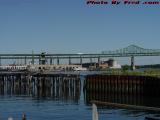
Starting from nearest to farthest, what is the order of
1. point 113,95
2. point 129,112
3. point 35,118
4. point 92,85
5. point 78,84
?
point 35,118
point 129,112
point 113,95
point 92,85
point 78,84

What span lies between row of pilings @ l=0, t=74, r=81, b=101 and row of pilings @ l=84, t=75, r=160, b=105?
28.3ft

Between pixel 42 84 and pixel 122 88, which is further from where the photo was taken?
pixel 42 84

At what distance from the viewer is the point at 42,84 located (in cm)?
10181

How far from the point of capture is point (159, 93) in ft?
235

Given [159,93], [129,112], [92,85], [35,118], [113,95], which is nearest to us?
[35,118]

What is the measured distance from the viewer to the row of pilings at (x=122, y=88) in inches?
2830

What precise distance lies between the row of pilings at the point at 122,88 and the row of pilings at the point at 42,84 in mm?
8632

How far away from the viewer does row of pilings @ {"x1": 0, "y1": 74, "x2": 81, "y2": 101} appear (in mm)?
93688

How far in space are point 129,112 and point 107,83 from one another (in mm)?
32658

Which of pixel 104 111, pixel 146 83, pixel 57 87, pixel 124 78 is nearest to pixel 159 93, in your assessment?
pixel 146 83

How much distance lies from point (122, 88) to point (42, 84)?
93.9 feet

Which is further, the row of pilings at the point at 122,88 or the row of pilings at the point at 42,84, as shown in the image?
the row of pilings at the point at 42,84

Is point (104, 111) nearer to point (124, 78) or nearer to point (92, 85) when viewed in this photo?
point (124, 78)

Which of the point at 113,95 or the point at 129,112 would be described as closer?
the point at 129,112
